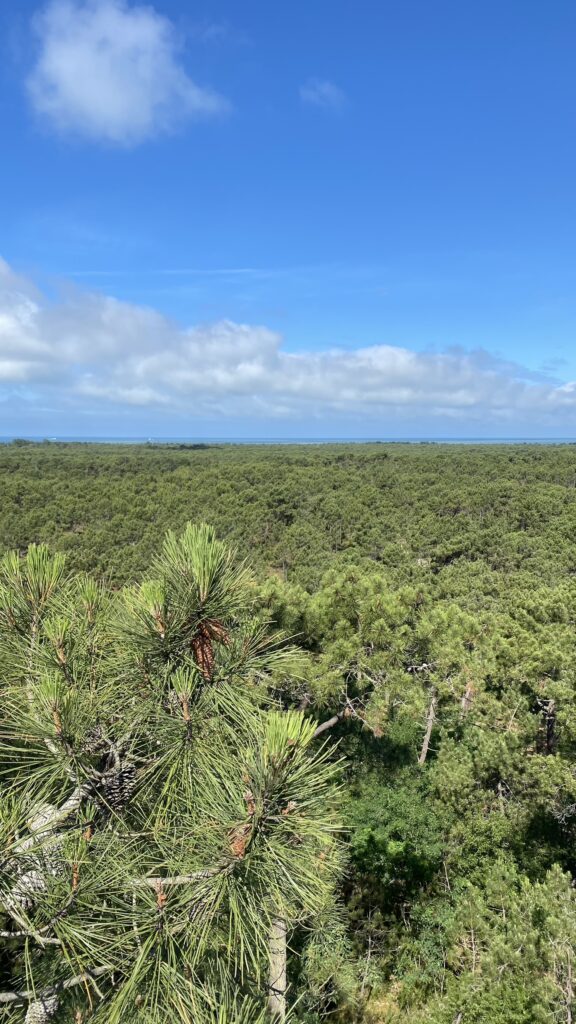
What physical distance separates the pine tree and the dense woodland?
11 millimetres

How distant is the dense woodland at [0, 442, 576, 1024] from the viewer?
143cm

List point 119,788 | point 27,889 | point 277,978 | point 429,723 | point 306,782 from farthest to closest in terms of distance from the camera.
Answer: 1. point 429,723
2. point 277,978
3. point 119,788
4. point 306,782
5. point 27,889


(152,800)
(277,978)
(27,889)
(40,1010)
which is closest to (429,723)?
(277,978)

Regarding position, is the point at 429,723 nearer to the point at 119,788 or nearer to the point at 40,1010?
the point at 119,788

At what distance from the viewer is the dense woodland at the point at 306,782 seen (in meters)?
1.43

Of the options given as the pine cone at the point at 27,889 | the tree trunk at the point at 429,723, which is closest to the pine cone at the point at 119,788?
the pine cone at the point at 27,889

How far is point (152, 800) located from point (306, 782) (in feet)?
2.77

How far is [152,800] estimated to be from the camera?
1938mm

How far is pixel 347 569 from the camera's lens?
26.5 ft

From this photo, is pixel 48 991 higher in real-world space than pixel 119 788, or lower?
lower

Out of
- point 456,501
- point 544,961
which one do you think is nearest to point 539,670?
point 544,961

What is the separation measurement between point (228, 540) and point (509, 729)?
7.91 metres

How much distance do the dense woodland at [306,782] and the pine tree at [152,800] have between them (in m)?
0.01

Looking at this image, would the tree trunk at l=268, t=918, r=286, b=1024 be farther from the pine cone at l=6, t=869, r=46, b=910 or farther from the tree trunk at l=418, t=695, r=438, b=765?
the tree trunk at l=418, t=695, r=438, b=765
